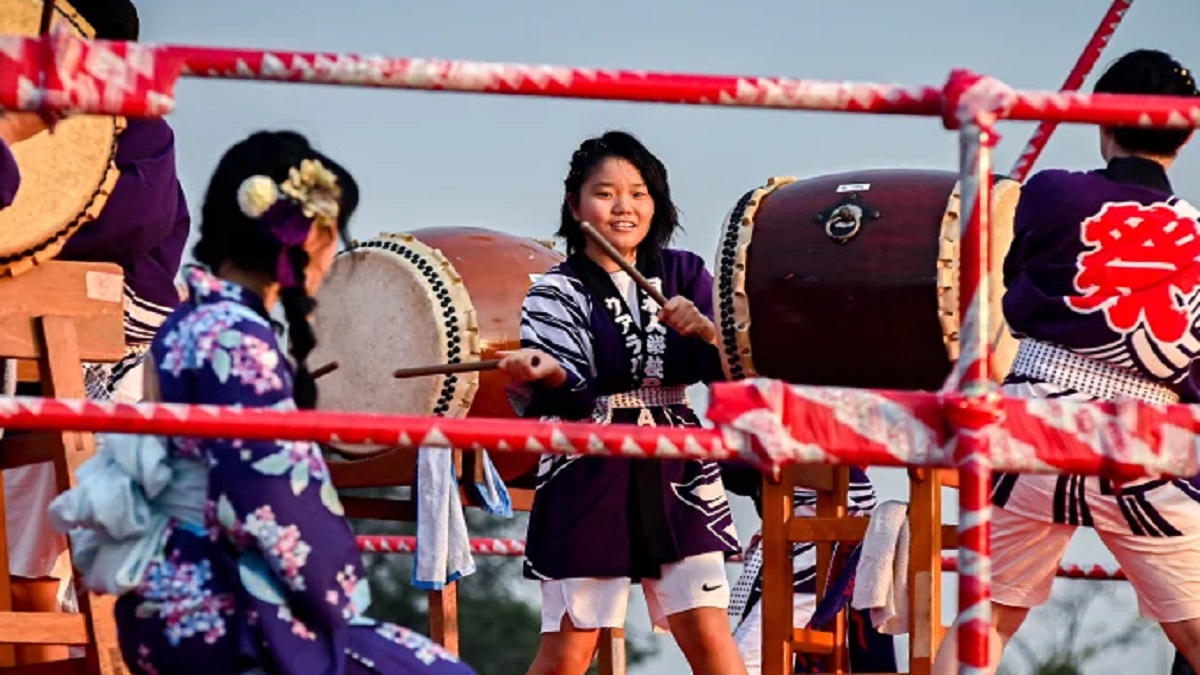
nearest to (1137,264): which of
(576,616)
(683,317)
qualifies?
(683,317)

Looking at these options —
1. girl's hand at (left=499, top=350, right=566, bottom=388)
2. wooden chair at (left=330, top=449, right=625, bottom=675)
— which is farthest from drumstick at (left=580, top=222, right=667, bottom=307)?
wooden chair at (left=330, top=449, right=625, bottom=675)

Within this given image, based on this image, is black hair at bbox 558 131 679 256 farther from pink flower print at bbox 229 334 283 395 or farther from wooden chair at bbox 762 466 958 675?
pink flower print at bbox 229 334 283 395

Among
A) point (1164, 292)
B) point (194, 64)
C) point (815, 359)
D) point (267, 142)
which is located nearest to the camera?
point (194, 64)

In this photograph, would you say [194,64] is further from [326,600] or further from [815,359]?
[815,359]

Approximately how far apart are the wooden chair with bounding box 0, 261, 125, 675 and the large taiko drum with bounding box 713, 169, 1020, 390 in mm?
1261

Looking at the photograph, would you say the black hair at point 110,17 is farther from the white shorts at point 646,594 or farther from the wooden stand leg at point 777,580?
the wooden stand leg at point 777,580

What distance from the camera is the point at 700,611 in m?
4.25

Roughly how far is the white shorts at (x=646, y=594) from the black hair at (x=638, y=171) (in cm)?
68

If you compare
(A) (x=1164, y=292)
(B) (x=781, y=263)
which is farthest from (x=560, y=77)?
(B) (x=781, y=263)

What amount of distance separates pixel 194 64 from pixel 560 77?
420mm

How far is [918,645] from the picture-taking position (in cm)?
456

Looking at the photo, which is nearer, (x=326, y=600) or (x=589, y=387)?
(x=326, y=600)

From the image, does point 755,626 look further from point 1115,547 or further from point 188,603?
point 188,603

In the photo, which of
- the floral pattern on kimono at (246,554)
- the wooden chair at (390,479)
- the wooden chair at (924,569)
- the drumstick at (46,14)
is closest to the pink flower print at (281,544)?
the floral pattern on kimono at (246,554)
